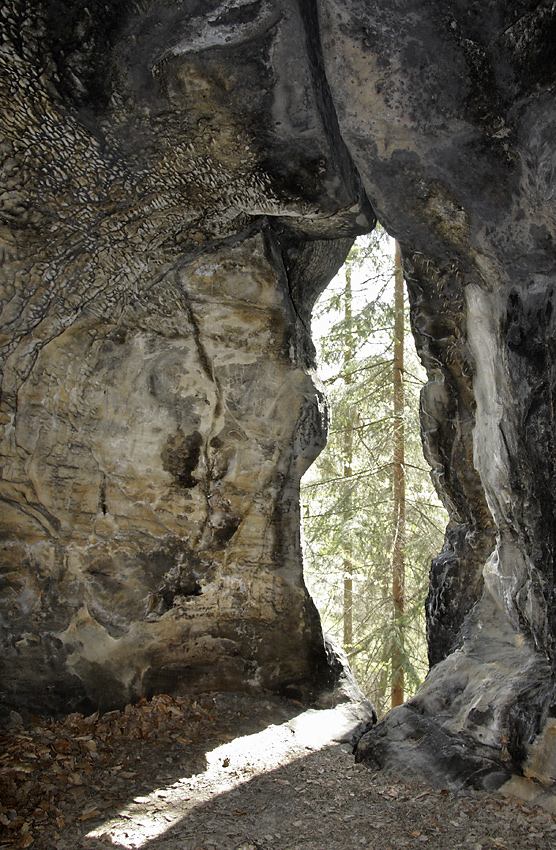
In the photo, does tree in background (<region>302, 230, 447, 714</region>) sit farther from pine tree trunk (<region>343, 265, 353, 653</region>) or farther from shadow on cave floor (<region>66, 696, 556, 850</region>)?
shadow on cave floor (<region>66, 696, 556, 850</region>)

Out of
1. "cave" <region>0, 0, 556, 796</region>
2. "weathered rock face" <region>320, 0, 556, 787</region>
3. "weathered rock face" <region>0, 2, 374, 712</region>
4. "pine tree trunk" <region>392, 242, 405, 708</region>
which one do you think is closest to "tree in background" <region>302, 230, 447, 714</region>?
"pine tree trunk" <region>392, 242, 405, 708</region>

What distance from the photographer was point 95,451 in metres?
4.72

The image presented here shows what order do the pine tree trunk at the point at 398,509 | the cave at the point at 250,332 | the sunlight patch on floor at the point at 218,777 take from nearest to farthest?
the sunlight patch on floor at the point at 218,777 → the cave at the point at 250,332 → the pine tree trunk at the point at 398,509

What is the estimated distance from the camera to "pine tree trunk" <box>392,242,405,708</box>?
8.48 meters

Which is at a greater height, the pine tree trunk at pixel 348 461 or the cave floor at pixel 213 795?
the pine tree trunk at pixel 348 461

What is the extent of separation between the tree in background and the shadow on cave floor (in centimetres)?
484

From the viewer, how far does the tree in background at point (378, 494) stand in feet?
28.7

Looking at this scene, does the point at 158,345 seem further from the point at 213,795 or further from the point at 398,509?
the point at 398,509

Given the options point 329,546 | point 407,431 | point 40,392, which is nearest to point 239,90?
point 40,392

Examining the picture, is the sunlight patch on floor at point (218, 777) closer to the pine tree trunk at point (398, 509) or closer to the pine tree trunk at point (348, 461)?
the pine tree trunk at point (398, 509)

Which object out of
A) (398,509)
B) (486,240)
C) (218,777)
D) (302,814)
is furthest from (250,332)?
(398,509)

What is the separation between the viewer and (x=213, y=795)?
3.55m

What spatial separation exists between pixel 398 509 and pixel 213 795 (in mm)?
5765

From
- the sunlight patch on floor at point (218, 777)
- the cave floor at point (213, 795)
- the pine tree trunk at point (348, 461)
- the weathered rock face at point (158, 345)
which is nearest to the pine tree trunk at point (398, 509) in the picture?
the pine tree trunk at point (348, 461)
